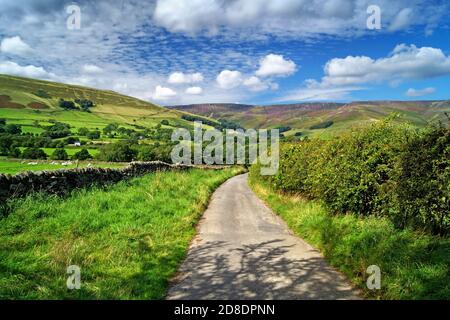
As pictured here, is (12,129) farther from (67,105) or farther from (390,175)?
(390,175)

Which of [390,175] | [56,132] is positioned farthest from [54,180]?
[56,132]

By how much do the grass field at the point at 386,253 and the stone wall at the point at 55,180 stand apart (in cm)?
990

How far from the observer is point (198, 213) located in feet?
53.3

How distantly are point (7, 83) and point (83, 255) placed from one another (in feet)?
727

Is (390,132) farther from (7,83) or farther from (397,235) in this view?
(7,83)

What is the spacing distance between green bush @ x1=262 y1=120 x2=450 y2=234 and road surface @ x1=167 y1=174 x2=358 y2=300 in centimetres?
244

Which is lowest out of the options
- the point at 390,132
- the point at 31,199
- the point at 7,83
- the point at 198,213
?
the point at 198,213

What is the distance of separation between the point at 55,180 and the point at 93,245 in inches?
258

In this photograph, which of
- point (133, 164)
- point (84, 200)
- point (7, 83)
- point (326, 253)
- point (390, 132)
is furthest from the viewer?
point (7, 83)

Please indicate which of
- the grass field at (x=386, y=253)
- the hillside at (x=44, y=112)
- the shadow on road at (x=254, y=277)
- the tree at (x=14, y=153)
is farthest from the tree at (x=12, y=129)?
the grass field at (x=386, y=253)

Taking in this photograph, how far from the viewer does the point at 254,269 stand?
8.53 metres

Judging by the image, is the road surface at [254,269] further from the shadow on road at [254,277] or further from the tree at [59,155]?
the tree at [59,155]

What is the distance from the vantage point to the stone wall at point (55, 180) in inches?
487
